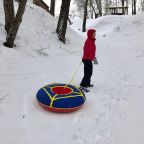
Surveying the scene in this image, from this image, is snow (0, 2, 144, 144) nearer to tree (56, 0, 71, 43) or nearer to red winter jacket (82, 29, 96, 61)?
tree (56, 0, 71, 43)

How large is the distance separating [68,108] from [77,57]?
17.6 ft

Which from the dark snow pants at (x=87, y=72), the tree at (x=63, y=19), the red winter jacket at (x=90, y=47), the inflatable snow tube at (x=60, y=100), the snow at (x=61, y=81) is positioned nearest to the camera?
the snow at (x=61, y=81)

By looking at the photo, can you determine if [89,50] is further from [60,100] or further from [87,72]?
[60,100]

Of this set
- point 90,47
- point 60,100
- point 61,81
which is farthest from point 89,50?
point 60,100

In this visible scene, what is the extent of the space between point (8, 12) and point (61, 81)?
3273mm

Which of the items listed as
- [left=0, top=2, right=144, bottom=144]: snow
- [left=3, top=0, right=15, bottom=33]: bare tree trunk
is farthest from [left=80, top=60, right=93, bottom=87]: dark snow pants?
[left=3, top=0, right=15, bottom=33]: bare tree trunk

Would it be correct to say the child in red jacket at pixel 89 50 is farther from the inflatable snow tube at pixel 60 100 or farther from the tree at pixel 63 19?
the tree at pixel 63 19

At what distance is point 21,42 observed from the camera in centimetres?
920

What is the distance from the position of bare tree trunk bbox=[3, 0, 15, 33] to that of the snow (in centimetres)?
32

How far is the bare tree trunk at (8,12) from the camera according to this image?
28.3 feet

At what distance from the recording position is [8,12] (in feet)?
28.7

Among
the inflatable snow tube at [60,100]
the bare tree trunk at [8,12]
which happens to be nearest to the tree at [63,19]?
the bare tree trunk at [8,12]

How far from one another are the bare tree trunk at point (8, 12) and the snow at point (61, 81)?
32 centimetres

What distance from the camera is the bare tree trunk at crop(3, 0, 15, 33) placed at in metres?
8.64
